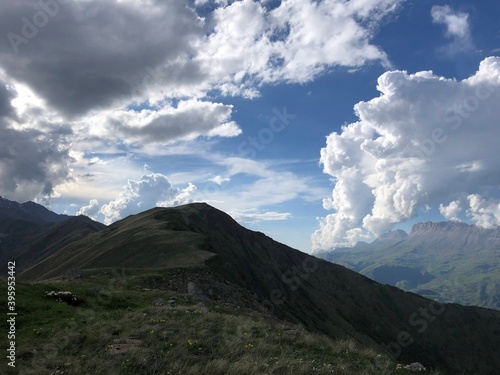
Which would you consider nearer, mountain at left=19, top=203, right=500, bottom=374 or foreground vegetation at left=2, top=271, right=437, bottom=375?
foreground vegetation at left=2, top=271, right=437, bottom=375

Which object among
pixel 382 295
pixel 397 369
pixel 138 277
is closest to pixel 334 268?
pixel 382 295

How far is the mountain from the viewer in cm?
7269

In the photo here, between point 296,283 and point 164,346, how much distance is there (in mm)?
107495

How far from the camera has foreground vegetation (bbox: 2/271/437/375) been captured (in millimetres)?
13109

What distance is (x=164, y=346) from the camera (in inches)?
602

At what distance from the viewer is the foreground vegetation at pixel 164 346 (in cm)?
1311

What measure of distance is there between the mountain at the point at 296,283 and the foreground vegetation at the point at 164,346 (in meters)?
24.8

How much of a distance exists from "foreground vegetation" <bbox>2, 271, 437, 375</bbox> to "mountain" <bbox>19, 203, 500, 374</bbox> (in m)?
24.8

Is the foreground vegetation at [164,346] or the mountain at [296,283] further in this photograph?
the mountain at [296,283]

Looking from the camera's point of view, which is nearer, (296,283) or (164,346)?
(164,346)

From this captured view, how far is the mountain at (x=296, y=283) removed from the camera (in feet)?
238

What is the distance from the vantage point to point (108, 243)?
305ft

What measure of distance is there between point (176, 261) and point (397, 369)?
152 feet

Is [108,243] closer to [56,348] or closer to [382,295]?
[56,348]
